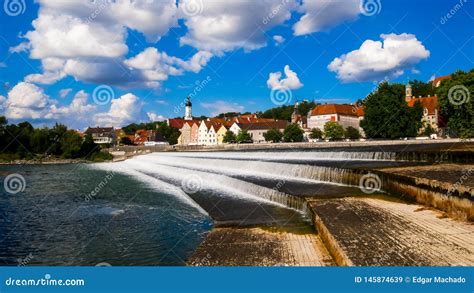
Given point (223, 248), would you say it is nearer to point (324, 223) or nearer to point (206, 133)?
point (324, 223)

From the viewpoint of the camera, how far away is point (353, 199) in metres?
13.2

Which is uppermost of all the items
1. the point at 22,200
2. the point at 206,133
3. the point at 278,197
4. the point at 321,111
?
the point at 321,111

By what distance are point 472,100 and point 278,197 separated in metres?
32.8

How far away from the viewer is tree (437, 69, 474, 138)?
126ft

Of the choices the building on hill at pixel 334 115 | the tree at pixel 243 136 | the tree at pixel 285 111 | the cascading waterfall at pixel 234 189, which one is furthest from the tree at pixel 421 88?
the cascading waterfall at pixel 234 189

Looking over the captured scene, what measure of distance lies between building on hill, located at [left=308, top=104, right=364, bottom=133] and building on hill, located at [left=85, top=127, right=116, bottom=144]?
74232mm

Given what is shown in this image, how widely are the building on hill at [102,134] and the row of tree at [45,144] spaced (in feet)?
168

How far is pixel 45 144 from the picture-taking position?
8362 cm

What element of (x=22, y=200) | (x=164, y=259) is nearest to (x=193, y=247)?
(x=164, y=259)

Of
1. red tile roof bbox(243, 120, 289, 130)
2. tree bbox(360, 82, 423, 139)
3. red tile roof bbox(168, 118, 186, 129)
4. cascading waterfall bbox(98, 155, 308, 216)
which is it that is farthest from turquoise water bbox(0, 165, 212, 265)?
red tile roof bbox(168, 118, 186, 129)

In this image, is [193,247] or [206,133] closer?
[193,247]

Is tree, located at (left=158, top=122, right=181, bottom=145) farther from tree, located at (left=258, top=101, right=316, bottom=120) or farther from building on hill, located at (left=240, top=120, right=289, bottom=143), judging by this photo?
tree, located at (left=258, top=101, right=316, bottom=120)

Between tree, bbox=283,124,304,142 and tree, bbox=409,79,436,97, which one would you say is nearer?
tree, bbox=283,124,304,142

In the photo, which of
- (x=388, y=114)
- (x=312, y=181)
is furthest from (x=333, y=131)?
(x=312, y=181)
